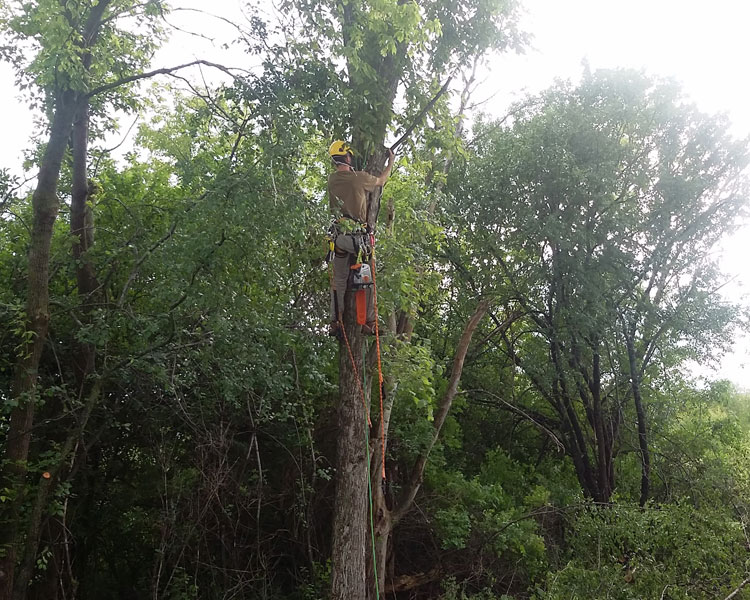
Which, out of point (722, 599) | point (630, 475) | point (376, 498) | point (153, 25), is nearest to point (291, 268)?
point (153, 25)

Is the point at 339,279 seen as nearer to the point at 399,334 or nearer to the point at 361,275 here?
the point at 361,275

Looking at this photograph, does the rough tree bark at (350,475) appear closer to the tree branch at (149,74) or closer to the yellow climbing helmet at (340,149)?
the yellow climbing helmet at (340,149)

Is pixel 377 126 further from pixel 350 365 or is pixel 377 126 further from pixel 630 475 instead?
pixel 630 475

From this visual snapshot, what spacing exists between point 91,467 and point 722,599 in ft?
25.9

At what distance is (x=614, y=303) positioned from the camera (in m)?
9.47

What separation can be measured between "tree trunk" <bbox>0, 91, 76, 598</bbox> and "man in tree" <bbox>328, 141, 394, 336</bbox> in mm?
2642

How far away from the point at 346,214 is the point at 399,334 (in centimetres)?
228

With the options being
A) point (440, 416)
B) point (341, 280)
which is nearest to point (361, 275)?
point (341, 280)

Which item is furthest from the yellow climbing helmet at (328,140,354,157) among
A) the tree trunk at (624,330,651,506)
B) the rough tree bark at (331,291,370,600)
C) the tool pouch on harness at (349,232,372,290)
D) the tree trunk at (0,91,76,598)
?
the tree trunk at (624,330,651,506)

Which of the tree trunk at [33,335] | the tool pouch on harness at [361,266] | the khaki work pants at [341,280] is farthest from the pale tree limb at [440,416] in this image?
the tree trunk at [33,335]

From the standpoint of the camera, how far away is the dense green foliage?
585cm

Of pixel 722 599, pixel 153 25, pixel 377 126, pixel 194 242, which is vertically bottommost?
pixel 722 599

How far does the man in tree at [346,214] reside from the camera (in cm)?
563

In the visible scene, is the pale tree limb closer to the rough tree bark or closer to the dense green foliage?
the dense green foliage
